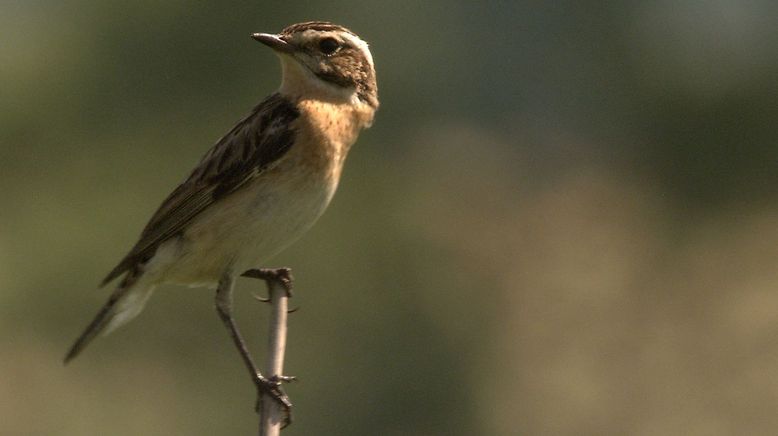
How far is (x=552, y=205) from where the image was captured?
23.8 m

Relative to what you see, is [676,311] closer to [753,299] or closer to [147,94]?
[753,299]

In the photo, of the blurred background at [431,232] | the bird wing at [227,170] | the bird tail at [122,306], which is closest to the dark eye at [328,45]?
the bird wing at [227,170]

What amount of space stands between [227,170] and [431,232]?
565 inches

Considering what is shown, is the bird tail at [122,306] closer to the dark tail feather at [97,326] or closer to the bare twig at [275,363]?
the dark tail feather at [97,326]

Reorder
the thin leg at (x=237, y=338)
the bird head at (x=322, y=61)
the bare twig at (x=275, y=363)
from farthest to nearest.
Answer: the bird head at (x=322, y=61), the thin leg at (x=237, y=338), the bare twig at (x=275, y=363)

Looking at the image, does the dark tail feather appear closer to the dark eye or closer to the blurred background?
the dark eye

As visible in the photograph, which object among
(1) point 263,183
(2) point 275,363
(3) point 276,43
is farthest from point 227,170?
(2) point 275,363

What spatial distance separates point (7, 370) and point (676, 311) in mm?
8743

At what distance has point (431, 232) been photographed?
2133 cm

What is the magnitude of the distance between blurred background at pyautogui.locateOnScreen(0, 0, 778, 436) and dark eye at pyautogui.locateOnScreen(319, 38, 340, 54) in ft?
27.2

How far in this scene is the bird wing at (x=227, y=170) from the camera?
A: 6.91 meters

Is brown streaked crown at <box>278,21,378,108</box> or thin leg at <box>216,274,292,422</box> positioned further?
brown streaked crown at <box>278,21,378,108</box>

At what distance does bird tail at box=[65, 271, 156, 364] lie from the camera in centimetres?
692

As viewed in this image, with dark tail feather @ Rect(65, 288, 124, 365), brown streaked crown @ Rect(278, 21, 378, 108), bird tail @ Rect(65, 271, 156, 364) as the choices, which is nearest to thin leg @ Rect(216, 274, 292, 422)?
bird tail @ Rect(65, 271, 156, 364)
